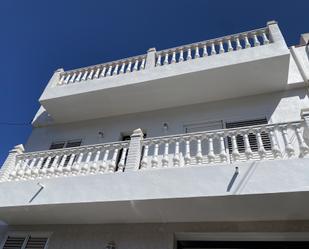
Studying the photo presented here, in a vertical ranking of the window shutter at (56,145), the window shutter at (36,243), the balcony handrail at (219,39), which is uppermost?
the balcony handrail at (219,39)

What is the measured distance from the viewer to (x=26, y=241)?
17.9ft

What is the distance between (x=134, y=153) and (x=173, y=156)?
81cm

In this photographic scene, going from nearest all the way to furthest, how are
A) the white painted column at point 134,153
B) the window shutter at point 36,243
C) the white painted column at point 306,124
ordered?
the white painted column at point 306,124 → the white painted column at point 134,153 → the window shutter at point 36,243

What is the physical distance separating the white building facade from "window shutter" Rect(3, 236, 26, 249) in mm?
31

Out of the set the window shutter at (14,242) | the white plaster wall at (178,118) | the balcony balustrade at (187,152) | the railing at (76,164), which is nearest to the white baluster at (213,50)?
the white plaster wall at (178,118)

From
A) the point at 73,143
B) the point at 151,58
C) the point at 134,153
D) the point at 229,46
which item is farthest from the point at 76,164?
the point at 229,46

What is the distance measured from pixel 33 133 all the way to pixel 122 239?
551 centimetres

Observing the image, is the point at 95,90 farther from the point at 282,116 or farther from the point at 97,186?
the point at 282,116

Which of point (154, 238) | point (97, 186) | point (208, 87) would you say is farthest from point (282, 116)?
point (97, 186)

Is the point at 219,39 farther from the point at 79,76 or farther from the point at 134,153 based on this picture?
the point at 79,76

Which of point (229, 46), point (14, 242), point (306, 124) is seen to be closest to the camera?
point (306, 124)

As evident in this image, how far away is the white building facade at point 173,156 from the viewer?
12.5ft

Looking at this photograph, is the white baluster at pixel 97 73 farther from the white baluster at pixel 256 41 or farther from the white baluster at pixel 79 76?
the white baluster at pixel 256 41

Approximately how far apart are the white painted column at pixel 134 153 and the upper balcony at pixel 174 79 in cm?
222
